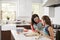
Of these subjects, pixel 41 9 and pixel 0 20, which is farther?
pixel 41 9

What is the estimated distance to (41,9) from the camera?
27.0 ft

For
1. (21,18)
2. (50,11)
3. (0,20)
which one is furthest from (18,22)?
(50,11)

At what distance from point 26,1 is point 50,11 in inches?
61.6

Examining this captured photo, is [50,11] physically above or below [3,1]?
below

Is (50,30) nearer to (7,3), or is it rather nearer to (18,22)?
(18,22)

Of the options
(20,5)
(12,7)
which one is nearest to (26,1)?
(20,5)

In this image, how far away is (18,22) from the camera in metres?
7.23

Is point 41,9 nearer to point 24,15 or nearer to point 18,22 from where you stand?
point 24,15

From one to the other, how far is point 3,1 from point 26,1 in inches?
51.0

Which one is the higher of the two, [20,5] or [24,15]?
[20,5]

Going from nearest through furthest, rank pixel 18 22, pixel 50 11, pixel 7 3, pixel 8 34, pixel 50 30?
pixel 50 30
pixel 8 34
pixel 50 11
pixel 18 22
pixel 7 3

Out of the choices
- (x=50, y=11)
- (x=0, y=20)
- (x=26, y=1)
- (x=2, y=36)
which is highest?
(x=26, y=1)

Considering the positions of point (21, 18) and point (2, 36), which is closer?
point (2, 36)

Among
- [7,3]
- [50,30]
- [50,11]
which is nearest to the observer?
[50,30]
